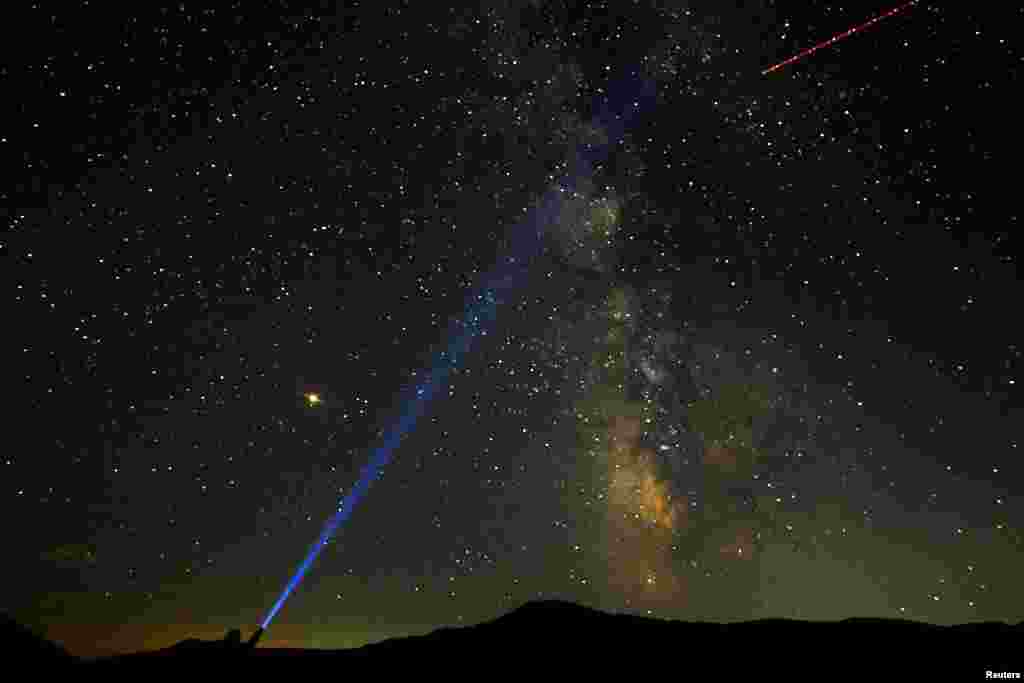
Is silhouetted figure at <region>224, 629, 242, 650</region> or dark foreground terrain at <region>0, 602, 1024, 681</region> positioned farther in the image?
silhouetted figure at <region>224, 629, 242, 650</region>

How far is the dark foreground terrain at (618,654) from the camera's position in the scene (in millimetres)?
11406

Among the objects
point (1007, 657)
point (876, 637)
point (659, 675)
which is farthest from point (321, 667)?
point (1007, 657)

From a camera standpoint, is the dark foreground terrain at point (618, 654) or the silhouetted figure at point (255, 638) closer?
the dark foreground terrain at point (618, 654)

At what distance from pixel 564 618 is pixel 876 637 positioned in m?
7.58

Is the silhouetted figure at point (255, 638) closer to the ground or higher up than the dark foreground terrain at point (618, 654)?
higher up

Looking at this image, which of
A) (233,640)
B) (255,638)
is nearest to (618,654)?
(255,638)

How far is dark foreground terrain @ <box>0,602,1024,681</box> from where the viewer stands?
11406mm

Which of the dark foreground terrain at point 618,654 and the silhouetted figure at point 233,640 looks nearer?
the dark foreground terrain at point 618,654

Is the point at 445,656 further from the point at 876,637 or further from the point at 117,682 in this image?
the point at 876,637

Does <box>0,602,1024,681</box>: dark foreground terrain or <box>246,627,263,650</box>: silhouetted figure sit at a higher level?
<box>246,627,263,650</box>: silhouetted figure

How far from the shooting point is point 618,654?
12594mm

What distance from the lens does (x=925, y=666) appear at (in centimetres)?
1098

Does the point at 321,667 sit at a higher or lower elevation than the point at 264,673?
lower

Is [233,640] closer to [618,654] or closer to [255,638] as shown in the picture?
[255,638]
